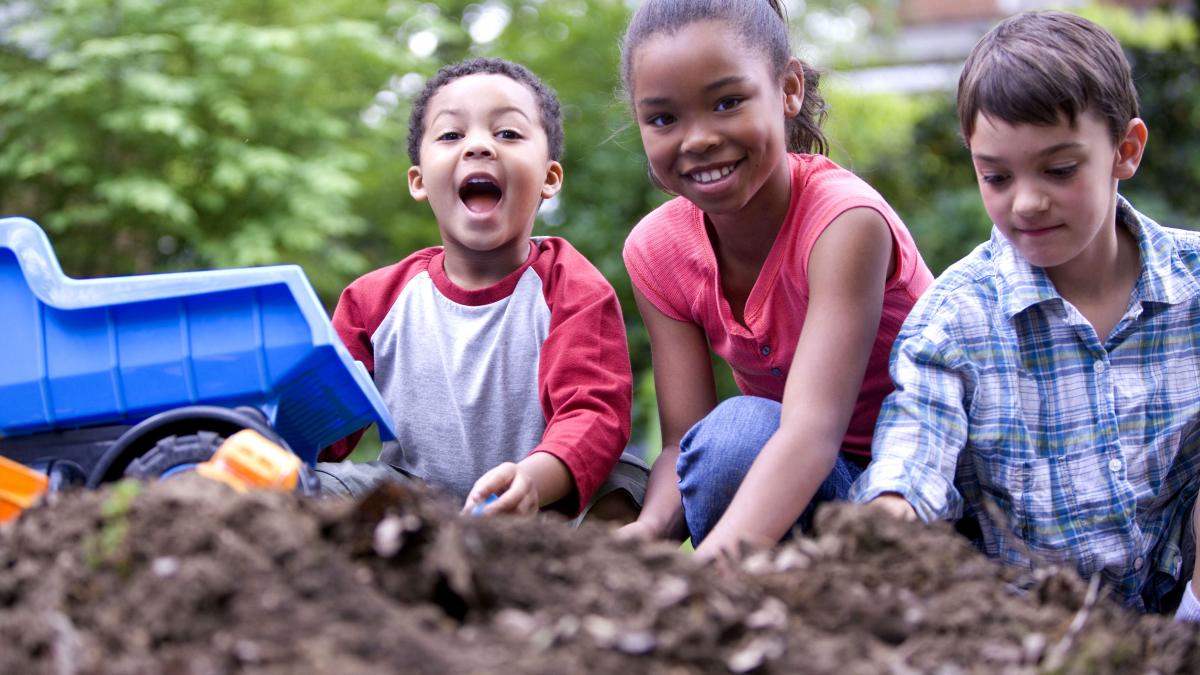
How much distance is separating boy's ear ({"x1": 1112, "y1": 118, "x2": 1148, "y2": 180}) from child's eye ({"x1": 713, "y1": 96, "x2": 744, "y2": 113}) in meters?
0.74

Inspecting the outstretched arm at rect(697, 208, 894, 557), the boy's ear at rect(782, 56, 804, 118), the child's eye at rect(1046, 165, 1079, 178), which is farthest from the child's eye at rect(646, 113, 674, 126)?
the child's eye at rect(1046, 165, 1079, 178)

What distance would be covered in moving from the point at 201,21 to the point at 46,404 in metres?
5.78

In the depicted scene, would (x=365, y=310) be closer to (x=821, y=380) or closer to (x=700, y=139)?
(x=700, y=139)

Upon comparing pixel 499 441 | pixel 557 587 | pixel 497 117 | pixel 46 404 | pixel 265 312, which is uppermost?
pixel 497 117

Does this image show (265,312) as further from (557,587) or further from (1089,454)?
(1089,454)

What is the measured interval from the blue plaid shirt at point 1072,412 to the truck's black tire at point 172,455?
1185 mm

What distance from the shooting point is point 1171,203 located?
21.8 feet

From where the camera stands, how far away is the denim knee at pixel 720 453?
2172mm

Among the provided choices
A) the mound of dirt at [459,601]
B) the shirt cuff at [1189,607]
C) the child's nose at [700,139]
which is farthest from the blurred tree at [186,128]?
the mound of dirt at [459,601]

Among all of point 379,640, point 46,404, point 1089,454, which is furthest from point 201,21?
point 379,640

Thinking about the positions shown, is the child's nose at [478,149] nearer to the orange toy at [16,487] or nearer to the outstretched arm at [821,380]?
the outstretched arm at [821,380]

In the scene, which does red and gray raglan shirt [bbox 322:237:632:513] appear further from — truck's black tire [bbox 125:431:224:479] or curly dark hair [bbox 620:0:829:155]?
truck's black tire [bbox 125:431:224:479]

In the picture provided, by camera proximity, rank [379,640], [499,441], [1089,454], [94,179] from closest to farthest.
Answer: [379,640] < [1089,454] < [499,441] < [94,179]

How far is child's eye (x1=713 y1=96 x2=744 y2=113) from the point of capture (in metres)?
2.22
